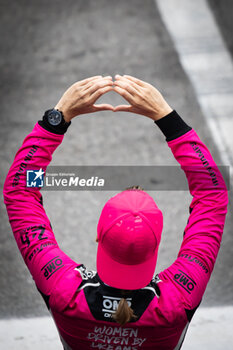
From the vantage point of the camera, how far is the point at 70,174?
502 centimetres

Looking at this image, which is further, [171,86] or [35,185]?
[171,86]

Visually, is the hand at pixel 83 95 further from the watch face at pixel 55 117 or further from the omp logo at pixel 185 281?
the omp logo at pixel 185 281

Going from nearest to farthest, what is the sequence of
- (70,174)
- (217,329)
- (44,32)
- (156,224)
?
(156,224)
(217,329)
(70,174)
(44,32)

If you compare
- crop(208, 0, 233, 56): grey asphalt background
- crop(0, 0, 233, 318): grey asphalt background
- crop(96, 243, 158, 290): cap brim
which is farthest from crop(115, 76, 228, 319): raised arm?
crop(208, 0, 233, 56): grey asphalt background

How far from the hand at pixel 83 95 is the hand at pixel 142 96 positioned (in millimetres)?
57

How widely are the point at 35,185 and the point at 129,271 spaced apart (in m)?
0.54

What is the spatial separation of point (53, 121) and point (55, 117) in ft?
0.06

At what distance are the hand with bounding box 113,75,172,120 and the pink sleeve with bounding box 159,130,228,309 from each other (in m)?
0.14

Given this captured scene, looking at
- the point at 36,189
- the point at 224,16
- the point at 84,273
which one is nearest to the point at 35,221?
the point at 36,189

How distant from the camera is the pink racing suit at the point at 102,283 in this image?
177cm

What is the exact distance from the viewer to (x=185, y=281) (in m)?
1.81

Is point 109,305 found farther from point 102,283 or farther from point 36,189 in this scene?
point 36,189

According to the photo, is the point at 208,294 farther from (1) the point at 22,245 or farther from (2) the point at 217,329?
(1) the point at 22,245

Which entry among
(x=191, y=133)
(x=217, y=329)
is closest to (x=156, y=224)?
(x=191, y=133)
